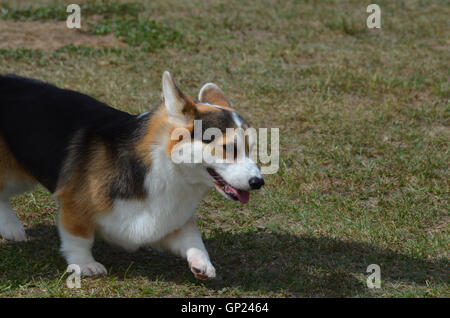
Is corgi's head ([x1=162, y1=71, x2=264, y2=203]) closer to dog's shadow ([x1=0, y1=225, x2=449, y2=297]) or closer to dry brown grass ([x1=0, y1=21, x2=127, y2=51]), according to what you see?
dog's shadow ([x1=0, y1=225, x2=449, y2=297])

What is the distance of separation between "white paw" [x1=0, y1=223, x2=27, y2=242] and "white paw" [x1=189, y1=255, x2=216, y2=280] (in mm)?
1321

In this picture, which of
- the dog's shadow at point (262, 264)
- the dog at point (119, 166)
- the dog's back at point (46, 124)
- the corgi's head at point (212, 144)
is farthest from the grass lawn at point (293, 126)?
the corgi's head at point (212, 144)

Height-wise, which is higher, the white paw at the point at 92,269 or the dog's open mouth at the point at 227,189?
the dog's open mouth at the point at 227,189

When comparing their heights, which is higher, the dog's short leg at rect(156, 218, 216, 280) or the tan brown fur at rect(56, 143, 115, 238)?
the tan brown fur at rect(56, 143, 115, 238)

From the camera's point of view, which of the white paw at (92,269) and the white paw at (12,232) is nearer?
the white paw at (92,269)

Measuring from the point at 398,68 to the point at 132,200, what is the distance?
527 cm

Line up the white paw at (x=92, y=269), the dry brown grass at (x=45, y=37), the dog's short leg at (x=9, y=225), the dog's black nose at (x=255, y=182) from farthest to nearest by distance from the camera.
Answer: the dry brown grass at (x=45, y=37)
the dog's short leg at (x=9, y=225)
the white paw at (x=92, y=269)
the dog's black nose at (x=255, y=182)

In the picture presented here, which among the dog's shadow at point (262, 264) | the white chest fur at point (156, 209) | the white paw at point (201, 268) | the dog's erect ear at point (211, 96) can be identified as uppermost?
the dog's erect ear at point (211, 96)

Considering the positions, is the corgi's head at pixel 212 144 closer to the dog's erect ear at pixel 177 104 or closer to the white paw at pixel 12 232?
the dog's erect ear at pixel 177 104

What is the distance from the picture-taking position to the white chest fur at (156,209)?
3.80 meters

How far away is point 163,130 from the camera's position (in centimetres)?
380

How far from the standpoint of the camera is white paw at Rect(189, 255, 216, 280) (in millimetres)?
3936

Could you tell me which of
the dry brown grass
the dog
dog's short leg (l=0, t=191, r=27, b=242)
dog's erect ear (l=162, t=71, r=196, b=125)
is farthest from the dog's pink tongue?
the dry brown grass

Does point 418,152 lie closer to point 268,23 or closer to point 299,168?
point 299,168
